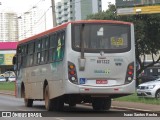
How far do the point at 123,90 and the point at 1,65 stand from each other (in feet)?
334

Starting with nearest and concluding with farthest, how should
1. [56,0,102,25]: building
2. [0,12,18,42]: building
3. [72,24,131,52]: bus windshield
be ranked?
[72,24,131,52]: bus windshield
[0,12,18,42]: building
[56,0,102,25]: building

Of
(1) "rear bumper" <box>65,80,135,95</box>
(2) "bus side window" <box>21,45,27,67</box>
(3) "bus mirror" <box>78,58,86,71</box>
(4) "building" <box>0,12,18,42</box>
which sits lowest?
(1) "rear bumper" <box>65,80,135,95</box>

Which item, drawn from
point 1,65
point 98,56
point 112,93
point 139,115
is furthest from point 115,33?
point 1,65

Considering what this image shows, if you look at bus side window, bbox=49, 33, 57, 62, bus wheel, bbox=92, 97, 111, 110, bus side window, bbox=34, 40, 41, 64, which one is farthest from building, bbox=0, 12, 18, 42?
bus side window, bbox=49, 33, 57, 62

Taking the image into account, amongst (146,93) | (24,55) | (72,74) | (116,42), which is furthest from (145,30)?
(72,74)

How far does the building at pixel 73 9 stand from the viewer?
119 m

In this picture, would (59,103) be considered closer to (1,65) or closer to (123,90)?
(123,90)

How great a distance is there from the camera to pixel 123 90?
60.1 feet

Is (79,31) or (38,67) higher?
(79,31)

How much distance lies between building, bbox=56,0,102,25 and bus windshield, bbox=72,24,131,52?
83.8 meters

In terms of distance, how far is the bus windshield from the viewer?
18.3m

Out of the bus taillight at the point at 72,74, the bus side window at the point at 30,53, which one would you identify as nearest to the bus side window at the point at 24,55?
the bus side window at the point at 30,53

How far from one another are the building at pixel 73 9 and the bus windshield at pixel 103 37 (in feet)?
275

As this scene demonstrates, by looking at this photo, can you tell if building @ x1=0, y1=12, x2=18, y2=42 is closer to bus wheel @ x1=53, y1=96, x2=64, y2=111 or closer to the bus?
bus wheel @ x1=53, y1=96, x2=64, y2=111
